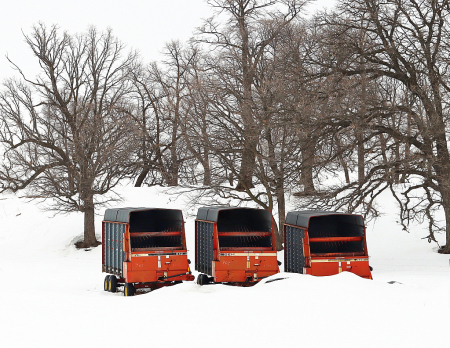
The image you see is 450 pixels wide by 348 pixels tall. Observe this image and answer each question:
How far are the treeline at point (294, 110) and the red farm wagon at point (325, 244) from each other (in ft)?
11.2

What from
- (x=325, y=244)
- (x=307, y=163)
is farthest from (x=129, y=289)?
(x=307, y=163)

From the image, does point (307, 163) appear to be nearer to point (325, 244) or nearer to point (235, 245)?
point (325, 244)

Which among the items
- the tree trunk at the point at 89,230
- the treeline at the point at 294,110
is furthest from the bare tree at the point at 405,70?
the tree trunk at the point at 89,230

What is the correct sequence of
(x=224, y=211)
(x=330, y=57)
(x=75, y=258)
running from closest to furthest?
1. (x=224, y=211)
2. (x=330, y=57)
3. (x=75, y=258)

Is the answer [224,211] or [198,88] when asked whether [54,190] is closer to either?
[198,88]

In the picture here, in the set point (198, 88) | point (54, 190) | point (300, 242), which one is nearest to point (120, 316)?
point (300, 242)

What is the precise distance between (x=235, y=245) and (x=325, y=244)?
314 centimetres

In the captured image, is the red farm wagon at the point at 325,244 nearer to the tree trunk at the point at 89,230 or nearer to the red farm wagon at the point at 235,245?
the red farm wagon at the point at 235,245

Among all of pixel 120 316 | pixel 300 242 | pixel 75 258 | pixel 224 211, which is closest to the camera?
pixel 120 316

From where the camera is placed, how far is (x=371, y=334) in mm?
9086

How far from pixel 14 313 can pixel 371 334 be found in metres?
7.36

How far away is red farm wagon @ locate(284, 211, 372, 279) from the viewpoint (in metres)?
15.9

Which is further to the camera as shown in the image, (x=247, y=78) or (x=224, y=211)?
(x=247, y=78)

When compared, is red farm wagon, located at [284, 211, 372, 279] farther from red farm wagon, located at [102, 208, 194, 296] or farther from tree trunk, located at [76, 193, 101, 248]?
tree trunk, located at [76, 193, 101, 248]
